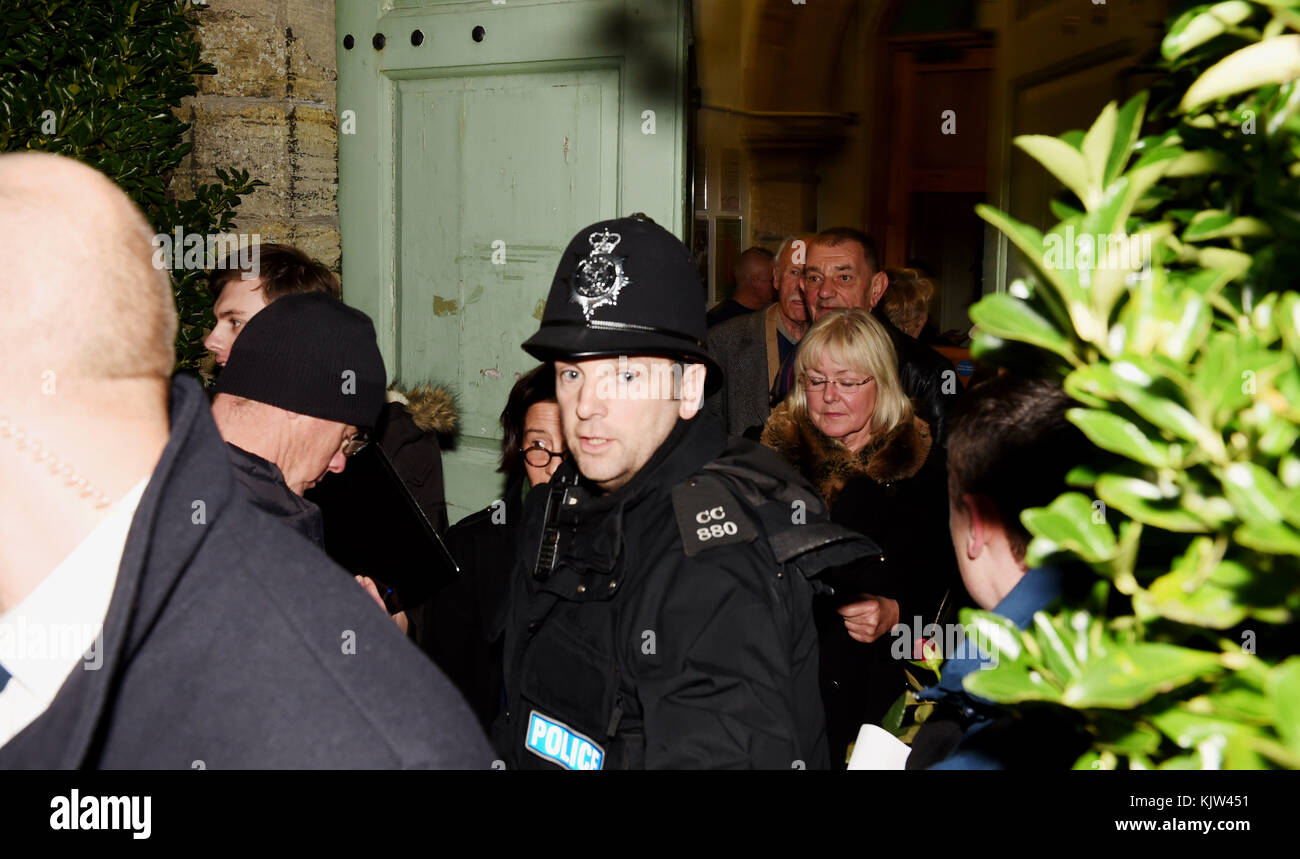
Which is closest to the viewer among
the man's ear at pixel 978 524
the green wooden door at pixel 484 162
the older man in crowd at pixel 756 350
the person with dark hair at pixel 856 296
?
the man's ear at pixel 978 524

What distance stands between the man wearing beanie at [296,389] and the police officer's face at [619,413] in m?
0.70

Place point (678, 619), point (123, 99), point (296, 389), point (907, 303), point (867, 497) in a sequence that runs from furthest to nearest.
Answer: point (907, 303) → point (123, 99) → point (867, 497) → point (296, 389) → point (678, 619)

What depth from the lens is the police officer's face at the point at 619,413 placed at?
1.90 m

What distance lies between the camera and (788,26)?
928 cm

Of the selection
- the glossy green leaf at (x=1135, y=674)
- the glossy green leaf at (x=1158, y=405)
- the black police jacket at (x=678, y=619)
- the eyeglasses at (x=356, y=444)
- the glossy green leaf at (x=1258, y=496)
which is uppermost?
the glossy green leaf at (x=1158, y=405)

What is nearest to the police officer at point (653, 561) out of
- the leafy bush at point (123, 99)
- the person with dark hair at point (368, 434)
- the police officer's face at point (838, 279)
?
the person with dark hair at point (368, 434)

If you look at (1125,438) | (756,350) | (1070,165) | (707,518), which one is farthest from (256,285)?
(1125,438)

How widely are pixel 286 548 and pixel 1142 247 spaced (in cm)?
79

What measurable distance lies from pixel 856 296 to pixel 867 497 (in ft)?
4.40

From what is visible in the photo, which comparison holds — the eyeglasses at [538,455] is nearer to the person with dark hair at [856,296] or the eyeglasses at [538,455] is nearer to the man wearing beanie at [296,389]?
the man wearing beanie at [296,389]

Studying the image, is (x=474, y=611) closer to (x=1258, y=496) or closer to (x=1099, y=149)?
(x=1099, y=149)

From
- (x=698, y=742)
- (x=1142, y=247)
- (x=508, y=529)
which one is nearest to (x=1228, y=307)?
(x=1142, y=247)

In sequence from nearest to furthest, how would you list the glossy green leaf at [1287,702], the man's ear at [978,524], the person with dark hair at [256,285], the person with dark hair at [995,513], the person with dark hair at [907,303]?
the glossy green leaf at [1287,702] → the person with dark hair at [995,513] → the man's ear at [978,524] → the person with dark hair at [256,285] → the person with dark hair at [907,303]

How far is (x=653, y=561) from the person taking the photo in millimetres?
1746
